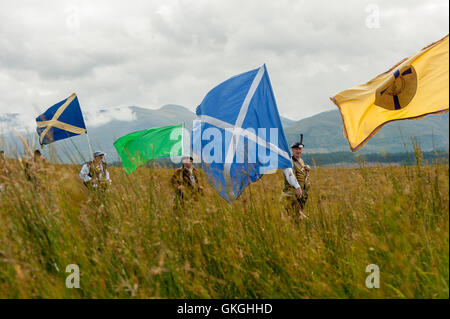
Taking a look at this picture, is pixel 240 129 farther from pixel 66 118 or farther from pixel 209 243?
pixel 66 118

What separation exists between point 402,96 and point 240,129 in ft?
7.85

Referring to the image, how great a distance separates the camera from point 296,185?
593 cm

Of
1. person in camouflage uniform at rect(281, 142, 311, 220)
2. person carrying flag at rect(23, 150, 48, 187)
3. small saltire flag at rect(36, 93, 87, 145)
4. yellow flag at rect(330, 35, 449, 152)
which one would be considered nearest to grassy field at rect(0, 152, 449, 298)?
person carrying flag at rect(23, 150, 48, 187)

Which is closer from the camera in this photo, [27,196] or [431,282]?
[431,282]

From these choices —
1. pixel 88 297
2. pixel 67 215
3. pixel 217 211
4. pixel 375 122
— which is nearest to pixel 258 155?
pixel 375 122

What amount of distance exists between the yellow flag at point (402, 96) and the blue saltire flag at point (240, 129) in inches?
43.4

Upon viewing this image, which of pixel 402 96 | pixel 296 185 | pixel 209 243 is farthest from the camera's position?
pixel 296 185

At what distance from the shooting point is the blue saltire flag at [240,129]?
16.9ft

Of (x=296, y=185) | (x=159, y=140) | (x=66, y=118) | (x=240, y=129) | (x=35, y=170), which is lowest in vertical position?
(x=296, y=185)

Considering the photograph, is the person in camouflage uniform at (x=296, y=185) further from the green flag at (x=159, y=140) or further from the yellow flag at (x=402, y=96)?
the green flag at (x=159, y=140)

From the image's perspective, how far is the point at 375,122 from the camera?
485cm

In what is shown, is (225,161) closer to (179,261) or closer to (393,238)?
(179,261)

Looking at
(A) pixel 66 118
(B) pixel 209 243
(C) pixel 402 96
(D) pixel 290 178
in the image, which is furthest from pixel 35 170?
(A) pixel 66 118
